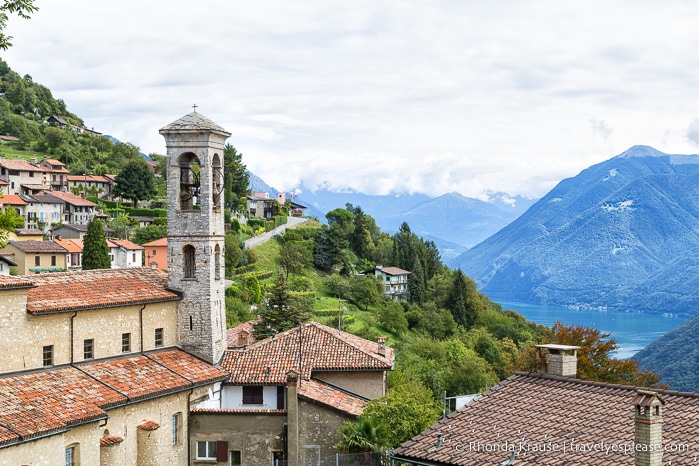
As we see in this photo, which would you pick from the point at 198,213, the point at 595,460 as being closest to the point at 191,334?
the point at 198,213

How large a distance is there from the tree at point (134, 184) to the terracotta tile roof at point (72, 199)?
184 inches

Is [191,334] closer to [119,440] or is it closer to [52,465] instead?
[119,440]

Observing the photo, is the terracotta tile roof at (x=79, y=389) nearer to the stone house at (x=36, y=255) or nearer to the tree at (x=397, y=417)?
the tree at (x=397, y=417)

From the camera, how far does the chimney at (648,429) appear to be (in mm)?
17516

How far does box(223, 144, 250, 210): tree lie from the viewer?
10512 centimetres

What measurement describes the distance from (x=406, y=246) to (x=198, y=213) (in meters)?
79.6

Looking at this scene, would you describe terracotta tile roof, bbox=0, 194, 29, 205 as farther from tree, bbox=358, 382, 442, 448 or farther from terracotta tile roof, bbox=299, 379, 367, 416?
tree, bbox=358, 382, 442, 448

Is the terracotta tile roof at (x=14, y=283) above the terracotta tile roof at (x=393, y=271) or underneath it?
above

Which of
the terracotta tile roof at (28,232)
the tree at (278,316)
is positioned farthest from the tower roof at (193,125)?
the terracotta tile roof at (28,232)

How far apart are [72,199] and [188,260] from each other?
67899 millimetres

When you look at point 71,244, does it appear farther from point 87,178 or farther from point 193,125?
point 193,125

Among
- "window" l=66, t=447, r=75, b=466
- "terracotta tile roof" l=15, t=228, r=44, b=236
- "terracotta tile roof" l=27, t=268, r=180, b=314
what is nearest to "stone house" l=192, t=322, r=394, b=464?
"terracotta tile roof" l=27, t=268, r=180, b=314

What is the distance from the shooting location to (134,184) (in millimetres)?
106312

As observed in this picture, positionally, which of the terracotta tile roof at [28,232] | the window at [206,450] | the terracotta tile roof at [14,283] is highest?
the terracotta tile roof at [28,232]
